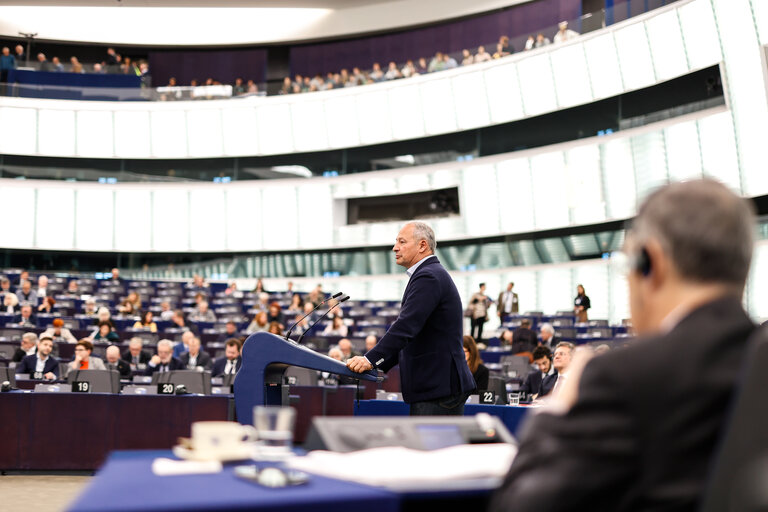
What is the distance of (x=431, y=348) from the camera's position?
383 centimetres

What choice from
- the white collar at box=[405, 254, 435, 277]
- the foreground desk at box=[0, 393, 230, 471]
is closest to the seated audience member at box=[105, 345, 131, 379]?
the foreground desk at box=[0, 393, 230, 471]

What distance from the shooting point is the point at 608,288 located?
19188 millimetres

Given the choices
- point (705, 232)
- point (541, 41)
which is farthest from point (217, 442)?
point (541, 41)

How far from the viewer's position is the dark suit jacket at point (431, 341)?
373 centimetres

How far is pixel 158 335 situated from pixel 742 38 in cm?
1226

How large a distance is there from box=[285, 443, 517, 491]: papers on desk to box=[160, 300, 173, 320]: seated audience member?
14.3 meters

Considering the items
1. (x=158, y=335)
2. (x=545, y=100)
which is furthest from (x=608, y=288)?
(x=158, y=335)

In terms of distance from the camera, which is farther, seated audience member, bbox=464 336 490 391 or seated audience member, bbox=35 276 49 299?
seated audience member, bbox=35 276 49 299

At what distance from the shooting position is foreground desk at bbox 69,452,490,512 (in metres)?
1.32

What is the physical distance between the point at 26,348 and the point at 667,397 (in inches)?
440

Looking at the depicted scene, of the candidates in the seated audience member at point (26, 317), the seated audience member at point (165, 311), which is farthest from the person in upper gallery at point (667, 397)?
the seated audience member at point (165, 311)

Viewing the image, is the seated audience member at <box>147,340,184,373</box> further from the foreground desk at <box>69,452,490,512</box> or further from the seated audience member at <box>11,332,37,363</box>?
the foreground desk at <box>69,452,490,512</box>

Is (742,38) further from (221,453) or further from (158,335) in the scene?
(221,453)

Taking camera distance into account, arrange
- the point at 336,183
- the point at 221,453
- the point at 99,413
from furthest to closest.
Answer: the point at 336,183, the point at 99,413, the point at 221,453
